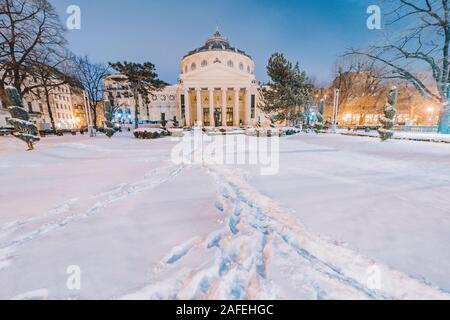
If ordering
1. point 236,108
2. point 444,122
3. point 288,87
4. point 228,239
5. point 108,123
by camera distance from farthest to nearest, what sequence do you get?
point 236,108
point 288,87
point 108,123
point 444,122
point 228,239

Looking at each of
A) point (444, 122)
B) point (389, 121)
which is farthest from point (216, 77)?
point (444, 122)

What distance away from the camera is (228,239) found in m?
2.90

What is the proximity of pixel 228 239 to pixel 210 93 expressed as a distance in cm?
4817

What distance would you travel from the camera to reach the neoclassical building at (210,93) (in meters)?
47.4

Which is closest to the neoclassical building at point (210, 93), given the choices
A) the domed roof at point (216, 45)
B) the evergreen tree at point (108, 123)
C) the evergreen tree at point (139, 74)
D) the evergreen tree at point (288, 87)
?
the domed roof at point (216, 45)

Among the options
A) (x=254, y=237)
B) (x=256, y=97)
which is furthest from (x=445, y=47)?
(x=256, y=97)

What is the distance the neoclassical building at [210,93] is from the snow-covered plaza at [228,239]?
4480 cm

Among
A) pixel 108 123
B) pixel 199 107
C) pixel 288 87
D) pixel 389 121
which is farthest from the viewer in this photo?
pixel 199 107

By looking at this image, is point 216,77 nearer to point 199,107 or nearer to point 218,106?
point 199,107

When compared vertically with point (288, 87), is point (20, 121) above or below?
below

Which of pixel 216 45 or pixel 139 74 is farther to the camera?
pixel 216 45

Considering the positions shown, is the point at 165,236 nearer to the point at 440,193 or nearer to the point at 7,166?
the point at 440,193

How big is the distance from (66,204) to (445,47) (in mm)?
27093

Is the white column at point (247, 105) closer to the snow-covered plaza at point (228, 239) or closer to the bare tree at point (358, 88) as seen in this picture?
the bare tree at point (358, 88)
